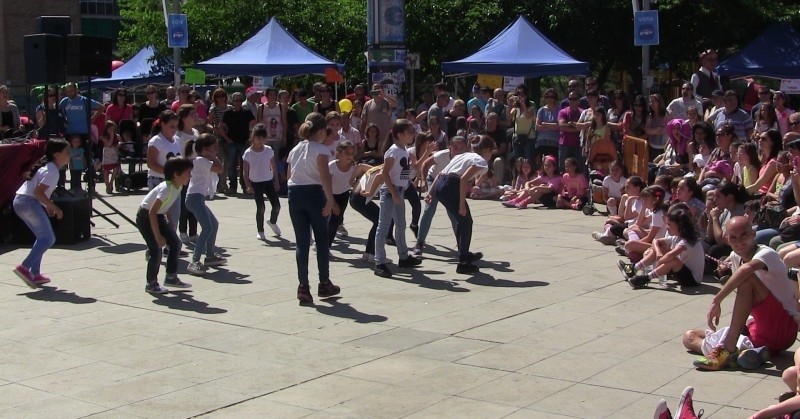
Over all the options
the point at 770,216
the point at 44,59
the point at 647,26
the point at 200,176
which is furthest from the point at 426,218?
the point at 647,26

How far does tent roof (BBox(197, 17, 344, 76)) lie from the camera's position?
2156cm

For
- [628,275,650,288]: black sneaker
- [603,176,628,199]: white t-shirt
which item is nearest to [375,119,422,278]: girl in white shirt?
[628,275,650,288]: black sneaker

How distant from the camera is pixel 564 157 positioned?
17172mm

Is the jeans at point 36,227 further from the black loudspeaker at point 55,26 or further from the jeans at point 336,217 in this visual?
the black loudspeaker at point 55,26

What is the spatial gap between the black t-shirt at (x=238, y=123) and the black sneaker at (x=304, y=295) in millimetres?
9722

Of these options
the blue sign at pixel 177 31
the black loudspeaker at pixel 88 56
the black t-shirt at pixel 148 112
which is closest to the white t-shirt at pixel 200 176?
the black loudspeaker at pixel 88 56

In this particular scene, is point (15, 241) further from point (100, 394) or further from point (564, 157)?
point (564, 157)

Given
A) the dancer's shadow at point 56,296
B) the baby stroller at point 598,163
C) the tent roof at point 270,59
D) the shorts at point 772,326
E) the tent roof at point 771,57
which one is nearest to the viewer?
the shorts at point 772,326

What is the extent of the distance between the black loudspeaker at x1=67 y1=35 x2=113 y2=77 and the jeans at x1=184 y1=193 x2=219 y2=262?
3.19 meters

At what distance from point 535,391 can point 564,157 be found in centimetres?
1084

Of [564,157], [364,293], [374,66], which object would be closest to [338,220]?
[364,293]

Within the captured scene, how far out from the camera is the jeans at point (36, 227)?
1027 centimetres

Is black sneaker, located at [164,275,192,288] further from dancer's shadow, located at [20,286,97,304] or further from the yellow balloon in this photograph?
the yellow balloon

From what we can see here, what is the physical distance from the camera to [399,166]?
10820mm
